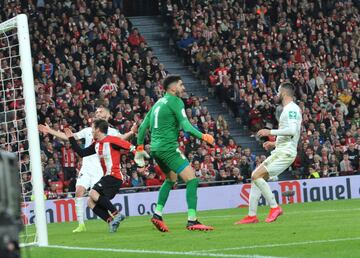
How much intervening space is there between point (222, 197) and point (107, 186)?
1171 centimetres

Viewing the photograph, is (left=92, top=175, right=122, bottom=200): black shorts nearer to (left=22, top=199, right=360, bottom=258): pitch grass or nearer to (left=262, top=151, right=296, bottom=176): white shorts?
(left=22, top=199, right=360, bottom=258): pitch grass

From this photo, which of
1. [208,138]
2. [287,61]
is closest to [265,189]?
[208,138]

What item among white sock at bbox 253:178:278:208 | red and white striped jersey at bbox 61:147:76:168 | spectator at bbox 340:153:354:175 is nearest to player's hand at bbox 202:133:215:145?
white sock at bbox 253:178:278:208

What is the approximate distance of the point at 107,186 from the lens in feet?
50.5

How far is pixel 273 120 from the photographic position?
31234 mm

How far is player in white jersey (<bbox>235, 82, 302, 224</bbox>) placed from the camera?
50.9ft

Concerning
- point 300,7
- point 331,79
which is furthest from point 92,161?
point 300,7

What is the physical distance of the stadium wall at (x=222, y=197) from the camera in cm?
2442

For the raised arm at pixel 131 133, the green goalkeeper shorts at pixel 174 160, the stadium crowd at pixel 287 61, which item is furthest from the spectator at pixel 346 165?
the green goalkeeper shorts at pixel 174 160

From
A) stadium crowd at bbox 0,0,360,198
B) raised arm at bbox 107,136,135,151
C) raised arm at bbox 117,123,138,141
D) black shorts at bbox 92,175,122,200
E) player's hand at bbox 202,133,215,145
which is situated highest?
stadium crowd at bbox 0,0,360,198

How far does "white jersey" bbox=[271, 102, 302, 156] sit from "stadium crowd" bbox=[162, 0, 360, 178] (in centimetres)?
1313

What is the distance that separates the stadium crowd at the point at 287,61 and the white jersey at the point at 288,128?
13129mm

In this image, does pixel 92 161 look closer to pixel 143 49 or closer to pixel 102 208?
pixel 102 208

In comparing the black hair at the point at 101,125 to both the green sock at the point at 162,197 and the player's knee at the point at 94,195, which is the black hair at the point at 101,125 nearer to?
the player's knee at the point at 94,195
